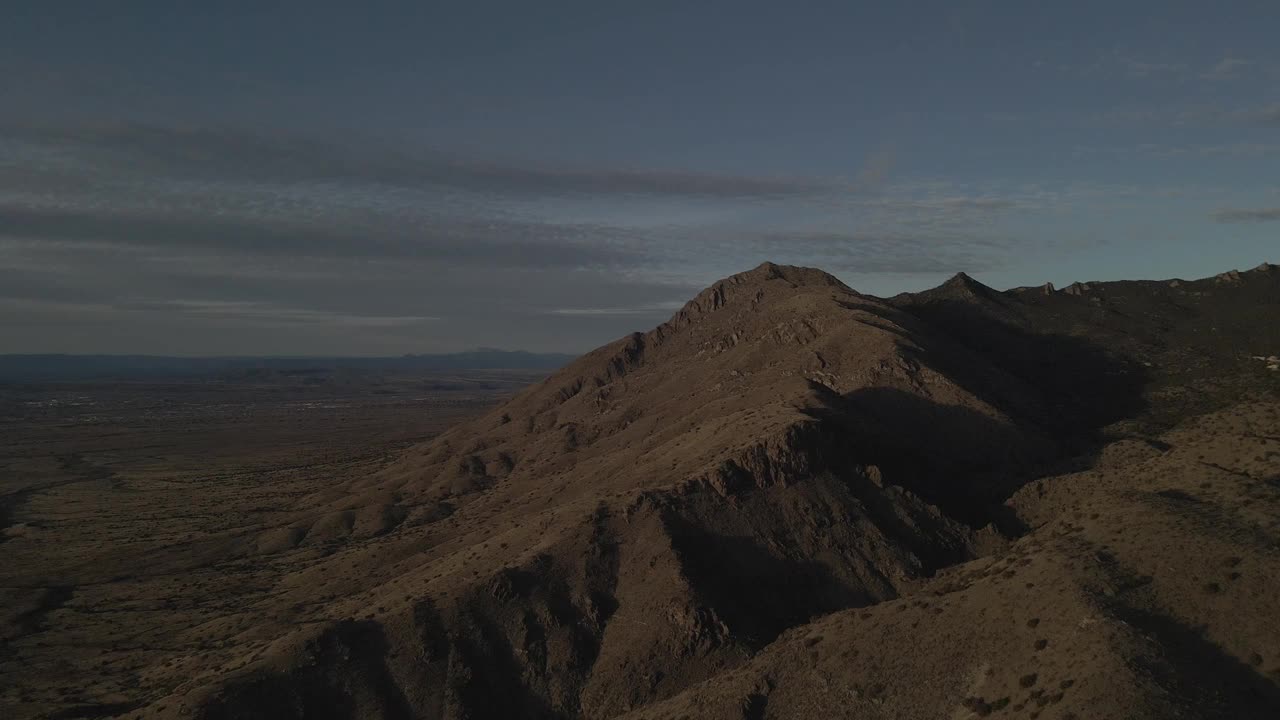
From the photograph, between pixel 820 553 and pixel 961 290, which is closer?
pixel 820 553

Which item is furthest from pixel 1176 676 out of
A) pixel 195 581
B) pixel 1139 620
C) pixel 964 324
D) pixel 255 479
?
pixel 255 479

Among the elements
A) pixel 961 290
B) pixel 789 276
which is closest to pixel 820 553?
pixel 789 276

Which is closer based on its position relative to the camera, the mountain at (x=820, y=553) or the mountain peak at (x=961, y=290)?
the mountain at (x=820, y=553)

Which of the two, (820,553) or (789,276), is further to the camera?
(789,276)

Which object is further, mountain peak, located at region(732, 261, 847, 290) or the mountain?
mountain peak, located at region(732, 261, 847, 290)

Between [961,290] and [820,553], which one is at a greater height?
[961,290]

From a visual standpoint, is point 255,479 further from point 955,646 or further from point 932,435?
point 955,646

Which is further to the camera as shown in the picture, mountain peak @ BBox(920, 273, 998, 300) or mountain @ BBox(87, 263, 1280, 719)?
mountain peak @ BBox(920, 273, 998, 300)

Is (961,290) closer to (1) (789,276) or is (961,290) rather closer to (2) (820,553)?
(1) (789,276)

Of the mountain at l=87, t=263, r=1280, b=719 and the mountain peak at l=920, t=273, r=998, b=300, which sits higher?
the mountain peak at l=920, t=273, r=998, b=300
